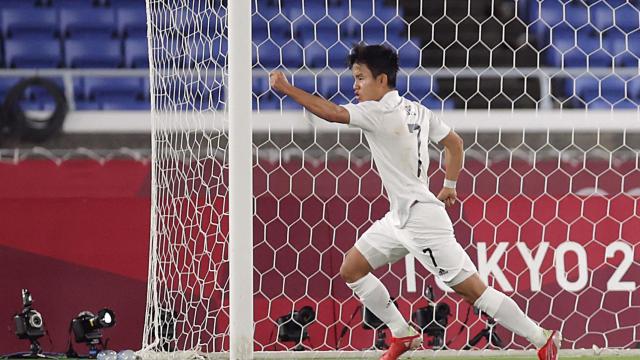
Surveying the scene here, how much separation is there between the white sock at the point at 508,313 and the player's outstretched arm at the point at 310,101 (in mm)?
903

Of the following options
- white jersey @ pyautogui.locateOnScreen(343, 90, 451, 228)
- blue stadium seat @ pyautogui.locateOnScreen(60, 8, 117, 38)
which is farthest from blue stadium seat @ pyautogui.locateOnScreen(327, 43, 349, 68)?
white jersey @ pyautogui.locateOnScreen(343, 90, 451, 228)

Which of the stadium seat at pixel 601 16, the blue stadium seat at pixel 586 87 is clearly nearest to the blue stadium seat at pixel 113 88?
the blue stadium seat at pixel 586 87

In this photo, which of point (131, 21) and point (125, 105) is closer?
point (125, 105)

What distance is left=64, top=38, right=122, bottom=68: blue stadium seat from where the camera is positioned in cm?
852

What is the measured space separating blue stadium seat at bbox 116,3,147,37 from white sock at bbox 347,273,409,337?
15.3ft

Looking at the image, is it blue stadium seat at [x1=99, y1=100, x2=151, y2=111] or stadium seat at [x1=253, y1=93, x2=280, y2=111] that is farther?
blue stadium seat at [x1=99, y1=100, x2=151, y2=111]

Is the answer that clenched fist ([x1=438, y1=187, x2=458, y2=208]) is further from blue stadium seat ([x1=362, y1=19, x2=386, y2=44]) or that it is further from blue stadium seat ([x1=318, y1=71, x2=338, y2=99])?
blue stadium seat ([x1=362, y1=19, x2=386, y2=44])

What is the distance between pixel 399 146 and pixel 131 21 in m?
4.90

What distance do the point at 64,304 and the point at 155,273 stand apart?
0.60 metres

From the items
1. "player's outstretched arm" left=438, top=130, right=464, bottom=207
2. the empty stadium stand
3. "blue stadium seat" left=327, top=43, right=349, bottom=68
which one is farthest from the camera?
the empty stadium stand

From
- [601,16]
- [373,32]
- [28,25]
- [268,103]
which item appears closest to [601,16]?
[601,16]

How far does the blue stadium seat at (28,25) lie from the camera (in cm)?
863

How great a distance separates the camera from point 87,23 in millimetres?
8695

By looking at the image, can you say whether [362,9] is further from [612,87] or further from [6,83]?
[6,83]
